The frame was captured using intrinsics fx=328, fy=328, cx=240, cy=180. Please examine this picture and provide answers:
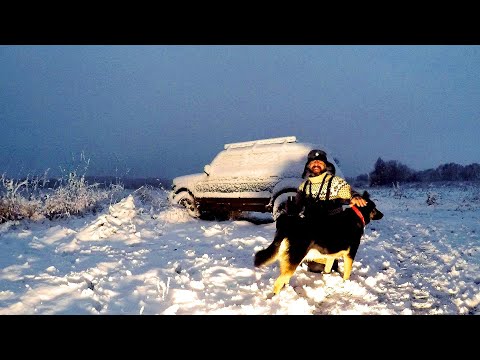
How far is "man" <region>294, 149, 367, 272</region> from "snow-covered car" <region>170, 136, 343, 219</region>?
7.74ft

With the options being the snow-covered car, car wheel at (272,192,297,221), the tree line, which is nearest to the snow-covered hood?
the snow-covered car

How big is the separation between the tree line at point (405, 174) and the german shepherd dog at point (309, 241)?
88.5 feet

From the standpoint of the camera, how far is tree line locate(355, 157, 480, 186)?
29719 mm

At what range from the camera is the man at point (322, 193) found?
166 inches

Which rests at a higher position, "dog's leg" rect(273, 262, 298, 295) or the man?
the man

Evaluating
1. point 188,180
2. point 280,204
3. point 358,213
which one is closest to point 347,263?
point 358,213

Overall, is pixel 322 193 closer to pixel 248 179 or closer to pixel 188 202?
pixel 248 179

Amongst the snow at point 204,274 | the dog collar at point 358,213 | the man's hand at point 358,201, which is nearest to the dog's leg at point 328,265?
the snow at point 204,274

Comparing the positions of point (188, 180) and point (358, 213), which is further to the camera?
point (188, 180)

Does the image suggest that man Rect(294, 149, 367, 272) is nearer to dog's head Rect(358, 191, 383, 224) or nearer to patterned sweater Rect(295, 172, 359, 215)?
patterned sweater Rect(295, 172, 359, 215)

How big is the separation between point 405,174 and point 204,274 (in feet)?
101

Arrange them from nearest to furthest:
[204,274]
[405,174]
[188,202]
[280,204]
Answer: [204,274] → [280,204] → [188,202] → [405,174]

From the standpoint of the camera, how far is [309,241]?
11.8 ft
